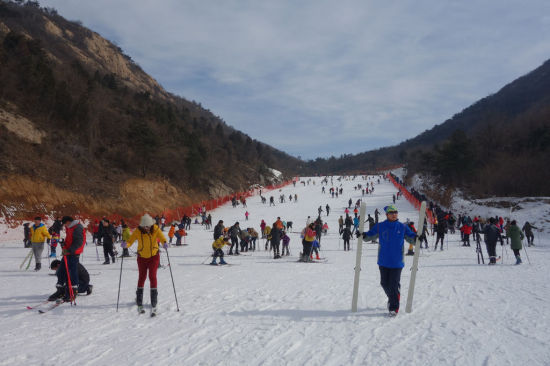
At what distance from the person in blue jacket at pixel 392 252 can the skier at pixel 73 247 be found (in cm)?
564

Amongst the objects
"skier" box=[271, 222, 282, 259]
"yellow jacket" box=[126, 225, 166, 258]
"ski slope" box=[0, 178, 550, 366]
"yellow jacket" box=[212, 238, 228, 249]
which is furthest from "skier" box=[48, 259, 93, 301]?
"skier" box=[271, 222, 282, 259]

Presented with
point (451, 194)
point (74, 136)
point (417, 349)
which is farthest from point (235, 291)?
point (451, 194)

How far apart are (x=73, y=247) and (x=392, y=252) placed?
596cm

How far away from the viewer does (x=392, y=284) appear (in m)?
5.42

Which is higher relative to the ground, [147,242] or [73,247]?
[147,242]

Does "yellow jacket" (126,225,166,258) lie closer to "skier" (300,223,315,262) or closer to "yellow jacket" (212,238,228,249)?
"yellow jacket" (212,238,228,249)

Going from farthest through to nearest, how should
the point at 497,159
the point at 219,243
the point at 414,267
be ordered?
the point at 497,159 → the point at 219,243 → the point at 414,267

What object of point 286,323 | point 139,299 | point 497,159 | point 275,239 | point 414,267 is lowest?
point 286,323

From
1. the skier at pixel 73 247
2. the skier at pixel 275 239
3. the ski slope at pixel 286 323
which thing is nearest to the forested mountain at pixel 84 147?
the skier at pixel 275 239

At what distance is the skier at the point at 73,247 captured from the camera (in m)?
6.57

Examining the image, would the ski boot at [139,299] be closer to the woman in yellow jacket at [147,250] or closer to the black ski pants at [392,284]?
the woman in yellow jacket at [147,250]

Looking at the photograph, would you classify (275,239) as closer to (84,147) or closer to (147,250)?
(147,250)

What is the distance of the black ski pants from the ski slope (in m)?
0.27

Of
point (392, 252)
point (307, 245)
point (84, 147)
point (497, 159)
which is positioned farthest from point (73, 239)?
point (497, 159)
